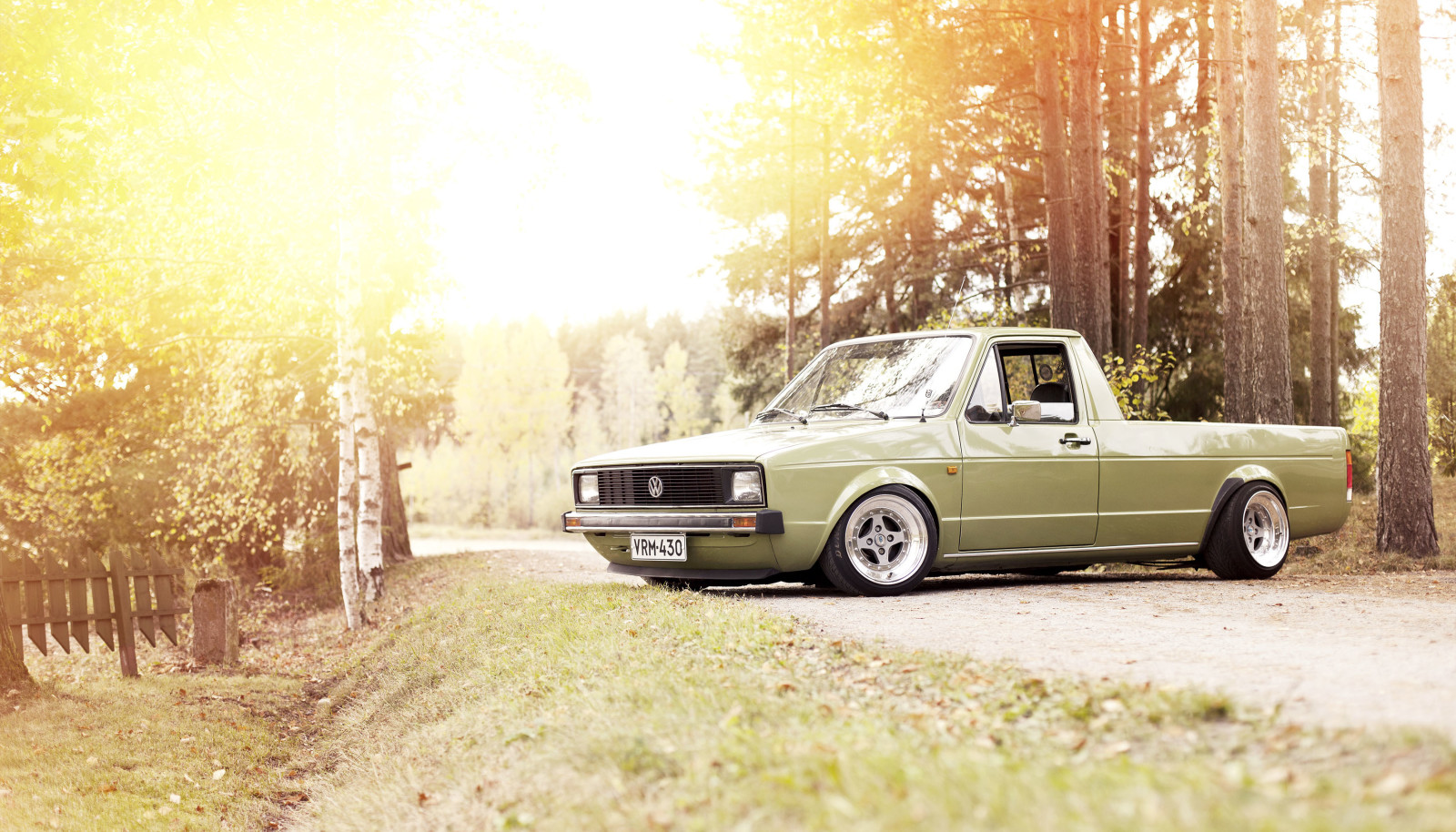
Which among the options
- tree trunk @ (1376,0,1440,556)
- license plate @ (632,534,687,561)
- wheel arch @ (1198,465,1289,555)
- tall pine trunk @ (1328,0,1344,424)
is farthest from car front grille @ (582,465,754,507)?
tall pine trunk @ (1328,0,1344,424)

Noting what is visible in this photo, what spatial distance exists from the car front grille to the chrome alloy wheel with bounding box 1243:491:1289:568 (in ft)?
15.5

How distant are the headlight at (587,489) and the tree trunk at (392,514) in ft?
40.6

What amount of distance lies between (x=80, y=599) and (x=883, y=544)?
23.8 ft

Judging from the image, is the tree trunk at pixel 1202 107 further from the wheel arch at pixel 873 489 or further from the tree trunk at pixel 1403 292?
the wheel arch at pixel 873 489

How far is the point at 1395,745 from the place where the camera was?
3271mm

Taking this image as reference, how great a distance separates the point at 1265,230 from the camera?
12703mm

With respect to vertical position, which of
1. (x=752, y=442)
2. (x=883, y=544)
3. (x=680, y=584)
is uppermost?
(x=752, y=442)

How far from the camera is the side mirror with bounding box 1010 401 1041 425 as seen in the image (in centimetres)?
803

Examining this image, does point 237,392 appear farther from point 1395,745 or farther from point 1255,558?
point 1395,745

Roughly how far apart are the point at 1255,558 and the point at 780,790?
284 inches

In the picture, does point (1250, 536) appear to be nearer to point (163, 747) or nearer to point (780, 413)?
point (780, 413)

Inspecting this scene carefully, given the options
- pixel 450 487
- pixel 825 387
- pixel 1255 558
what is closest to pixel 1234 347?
pixel 1255 558

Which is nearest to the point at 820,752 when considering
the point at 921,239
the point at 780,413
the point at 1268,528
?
the point at 780,413

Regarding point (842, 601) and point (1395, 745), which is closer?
point (1395, 745)
